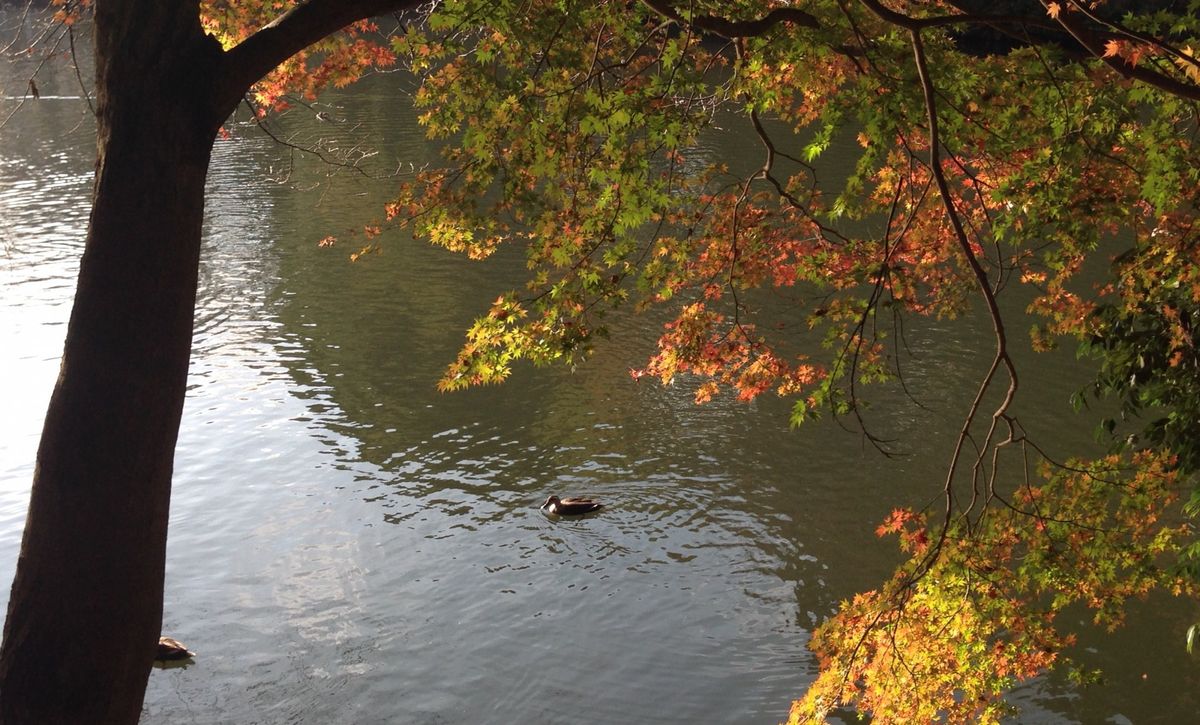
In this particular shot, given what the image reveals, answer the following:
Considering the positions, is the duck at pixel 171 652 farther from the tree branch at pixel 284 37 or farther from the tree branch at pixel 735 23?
the tree branch at pixel 735 23

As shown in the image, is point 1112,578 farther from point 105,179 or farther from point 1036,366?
point 1036,366

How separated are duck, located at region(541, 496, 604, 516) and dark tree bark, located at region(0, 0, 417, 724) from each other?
708cm

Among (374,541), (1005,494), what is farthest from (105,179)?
(1005,494)

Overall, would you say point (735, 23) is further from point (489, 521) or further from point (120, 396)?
point (489, 521)

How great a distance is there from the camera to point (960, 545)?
19.1ft

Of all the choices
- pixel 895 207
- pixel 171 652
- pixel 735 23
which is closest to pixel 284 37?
Answer: pixel 735 23

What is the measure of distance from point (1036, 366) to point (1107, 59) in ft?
Answer: 33.4

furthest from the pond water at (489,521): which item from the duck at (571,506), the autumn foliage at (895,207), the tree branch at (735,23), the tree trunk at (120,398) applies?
the tree branch at (735,23)

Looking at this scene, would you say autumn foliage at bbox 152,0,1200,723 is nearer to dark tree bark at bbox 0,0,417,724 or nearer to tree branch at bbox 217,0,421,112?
tree branch at bbox 217,0,421,112

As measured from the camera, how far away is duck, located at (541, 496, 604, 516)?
1112 cm

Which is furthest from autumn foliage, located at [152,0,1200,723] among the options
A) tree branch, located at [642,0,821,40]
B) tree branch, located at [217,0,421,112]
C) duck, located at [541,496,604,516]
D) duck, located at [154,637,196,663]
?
duck, located at [154,637,196,663]

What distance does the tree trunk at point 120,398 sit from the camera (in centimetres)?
391

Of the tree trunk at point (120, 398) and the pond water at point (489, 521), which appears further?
the pond water at point (489, 521)

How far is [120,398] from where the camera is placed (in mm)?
4004
